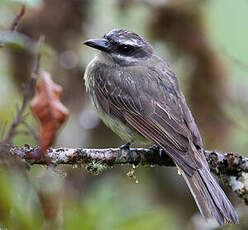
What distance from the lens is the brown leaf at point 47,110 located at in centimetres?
256

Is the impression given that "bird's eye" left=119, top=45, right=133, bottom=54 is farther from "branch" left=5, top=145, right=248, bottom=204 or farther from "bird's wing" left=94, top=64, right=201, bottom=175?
"branch" left=5, top=145, right=248, bottom=204

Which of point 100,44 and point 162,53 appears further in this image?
point 162,53

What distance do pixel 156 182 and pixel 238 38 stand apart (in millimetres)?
5091

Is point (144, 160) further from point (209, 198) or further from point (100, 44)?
point (100, 44)

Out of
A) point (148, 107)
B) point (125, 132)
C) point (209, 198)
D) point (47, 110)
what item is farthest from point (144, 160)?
point (47, 110)

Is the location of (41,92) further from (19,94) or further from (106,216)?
(19,94)

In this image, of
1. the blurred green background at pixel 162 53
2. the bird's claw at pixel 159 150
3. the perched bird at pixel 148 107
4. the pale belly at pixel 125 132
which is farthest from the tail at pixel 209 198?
the blurred green background at pixel 162 53

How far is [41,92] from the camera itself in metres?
2.83

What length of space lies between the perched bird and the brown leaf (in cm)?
155

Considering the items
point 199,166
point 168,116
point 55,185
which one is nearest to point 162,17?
point 168,116

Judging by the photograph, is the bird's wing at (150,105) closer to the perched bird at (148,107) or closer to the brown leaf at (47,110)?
the perched bird at (148,107)

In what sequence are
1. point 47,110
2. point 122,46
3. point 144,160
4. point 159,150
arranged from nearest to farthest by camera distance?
point 47,110 < point 144,160 < point 159,150 < point 122,46

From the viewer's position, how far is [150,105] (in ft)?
15.2

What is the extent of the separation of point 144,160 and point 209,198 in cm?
70
